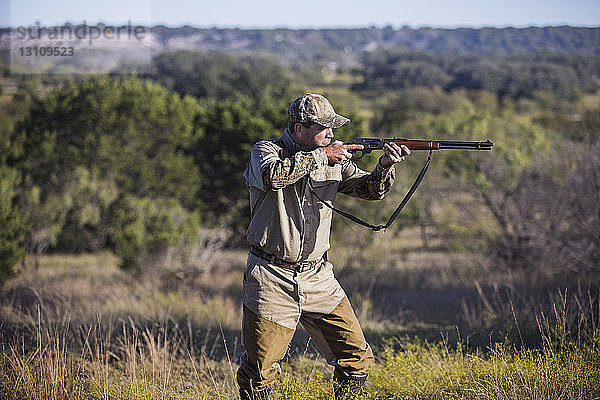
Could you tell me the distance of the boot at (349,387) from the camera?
371 cm

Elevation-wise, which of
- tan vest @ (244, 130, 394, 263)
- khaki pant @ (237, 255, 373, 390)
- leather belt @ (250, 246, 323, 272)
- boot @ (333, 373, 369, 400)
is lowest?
boot @ (333, 373, 369, 400)

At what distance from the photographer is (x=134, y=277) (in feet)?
42.2

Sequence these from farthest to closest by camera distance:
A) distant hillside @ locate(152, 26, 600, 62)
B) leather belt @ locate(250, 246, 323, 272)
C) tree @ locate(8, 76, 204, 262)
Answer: distant hillside @ locate(152, 26, 600, 62) → tree @ locate(8, 76, 204, 262) → leather belt @ locate(250, 246, 323, 272)

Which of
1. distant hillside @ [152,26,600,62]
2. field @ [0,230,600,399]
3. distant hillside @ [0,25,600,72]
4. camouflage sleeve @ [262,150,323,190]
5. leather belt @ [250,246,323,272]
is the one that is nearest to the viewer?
camouflage sleeve @ [262,150,323,190]

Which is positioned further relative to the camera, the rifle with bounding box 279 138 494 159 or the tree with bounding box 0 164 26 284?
the tree with bounding box 0 164 26 284

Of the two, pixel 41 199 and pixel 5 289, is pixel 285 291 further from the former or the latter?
pixel 41 199

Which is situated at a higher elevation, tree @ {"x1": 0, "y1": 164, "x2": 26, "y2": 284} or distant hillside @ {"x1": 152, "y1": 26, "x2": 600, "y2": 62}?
distant hillside @ {"x1": 152, "y1": 26, "x2": 600, "y2": 62}

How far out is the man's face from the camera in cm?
370

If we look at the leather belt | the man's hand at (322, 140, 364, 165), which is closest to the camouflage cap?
the man's hand at (322, 140, 364, 165)

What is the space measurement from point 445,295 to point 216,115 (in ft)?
28.8

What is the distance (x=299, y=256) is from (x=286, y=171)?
0.61 metres

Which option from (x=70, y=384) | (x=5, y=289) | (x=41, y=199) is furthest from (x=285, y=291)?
(x=41, y=199)

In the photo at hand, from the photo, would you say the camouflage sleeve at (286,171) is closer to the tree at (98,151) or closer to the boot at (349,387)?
the boot at (349,387)

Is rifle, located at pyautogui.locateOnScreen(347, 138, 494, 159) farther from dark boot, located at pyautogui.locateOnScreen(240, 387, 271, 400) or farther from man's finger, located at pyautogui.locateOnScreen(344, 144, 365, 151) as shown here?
dark boot, located at pyautogui.locateOnScreen(240, 387, 271, 400)
